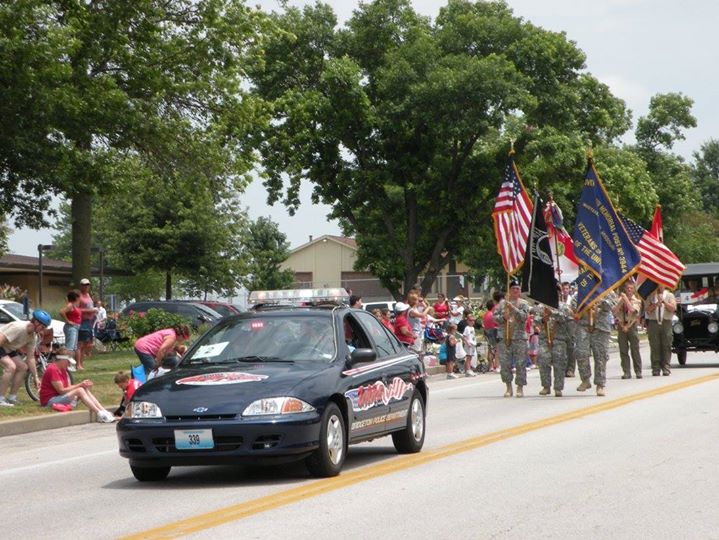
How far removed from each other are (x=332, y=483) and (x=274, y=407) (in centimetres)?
79

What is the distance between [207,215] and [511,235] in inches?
1357

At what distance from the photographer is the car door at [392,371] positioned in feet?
41.1

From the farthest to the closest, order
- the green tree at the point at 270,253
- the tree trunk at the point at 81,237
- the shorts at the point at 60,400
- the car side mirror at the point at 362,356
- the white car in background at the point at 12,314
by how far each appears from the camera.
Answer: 1. the green tree at the point at 270,253
2. the white car in background at the point at 12,314
3. the tree trunk at the point at 81,237
4. the shorts at the point at 60,400
5. the car side mirror at the point at 362,356

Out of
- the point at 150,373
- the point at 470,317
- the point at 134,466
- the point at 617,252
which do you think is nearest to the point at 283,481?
the point at 134,466

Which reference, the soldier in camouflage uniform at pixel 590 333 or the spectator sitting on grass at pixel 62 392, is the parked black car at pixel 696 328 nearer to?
the soldier in camouflage uniform at pixel 590 333

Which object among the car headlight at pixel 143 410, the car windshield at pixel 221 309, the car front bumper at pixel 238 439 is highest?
the car windshield at pixel 221 309

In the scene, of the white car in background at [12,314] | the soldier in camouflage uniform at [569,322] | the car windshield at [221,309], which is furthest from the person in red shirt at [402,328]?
the car windshield at [221,309]

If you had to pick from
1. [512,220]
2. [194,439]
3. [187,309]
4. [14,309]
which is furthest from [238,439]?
[187,309]

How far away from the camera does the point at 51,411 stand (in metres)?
18.6

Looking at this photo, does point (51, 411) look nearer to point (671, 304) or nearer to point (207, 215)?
point (671, 304)

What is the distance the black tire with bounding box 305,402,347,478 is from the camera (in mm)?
10852

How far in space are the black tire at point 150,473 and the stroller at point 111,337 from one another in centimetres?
2263

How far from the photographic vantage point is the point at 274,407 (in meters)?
10.6

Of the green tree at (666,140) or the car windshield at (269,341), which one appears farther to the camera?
the green tree at (666,140)
